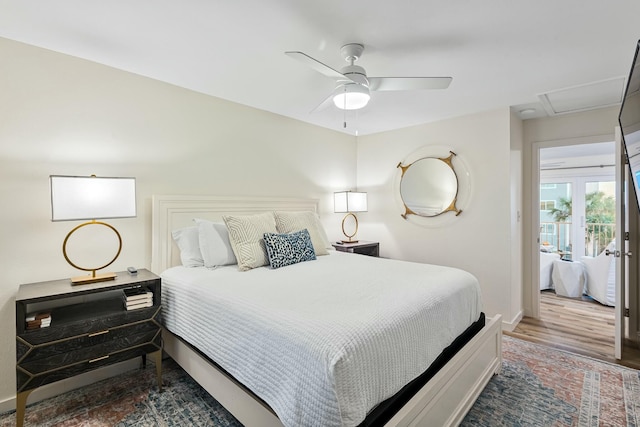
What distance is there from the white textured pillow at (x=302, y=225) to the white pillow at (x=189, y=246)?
76 cm

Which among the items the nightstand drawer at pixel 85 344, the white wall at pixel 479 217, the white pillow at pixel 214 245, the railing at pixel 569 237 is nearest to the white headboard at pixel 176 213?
the white pillow at pixel 214 245

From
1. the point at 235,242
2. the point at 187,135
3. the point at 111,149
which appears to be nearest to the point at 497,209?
the point at 235,242

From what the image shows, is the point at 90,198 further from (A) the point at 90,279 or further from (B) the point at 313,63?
(B) the point at 313,63

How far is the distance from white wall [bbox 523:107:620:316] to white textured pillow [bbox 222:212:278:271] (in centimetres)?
315

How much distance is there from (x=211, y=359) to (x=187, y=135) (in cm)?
202

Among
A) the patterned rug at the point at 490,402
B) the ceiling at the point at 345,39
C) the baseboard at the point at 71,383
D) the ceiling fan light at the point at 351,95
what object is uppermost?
the ceiling at the point at 345,39

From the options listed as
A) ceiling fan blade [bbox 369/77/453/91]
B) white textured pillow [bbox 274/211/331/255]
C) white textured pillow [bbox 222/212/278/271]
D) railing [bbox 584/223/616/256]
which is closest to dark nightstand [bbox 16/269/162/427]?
white textured pillow [bbox 222/212/278/271]

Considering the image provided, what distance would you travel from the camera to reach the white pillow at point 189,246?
263 centimetres

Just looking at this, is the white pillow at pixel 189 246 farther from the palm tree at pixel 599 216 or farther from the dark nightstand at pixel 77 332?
the palm tree at pixel 599 216

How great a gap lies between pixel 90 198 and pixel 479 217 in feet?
12.0

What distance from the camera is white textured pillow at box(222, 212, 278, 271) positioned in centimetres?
253

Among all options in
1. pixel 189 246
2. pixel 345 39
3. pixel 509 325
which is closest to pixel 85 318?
pixel 189 246

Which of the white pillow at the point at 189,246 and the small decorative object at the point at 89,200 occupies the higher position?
the small decorative object at the point at 89,200

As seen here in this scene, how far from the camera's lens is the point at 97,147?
7.97 feet
